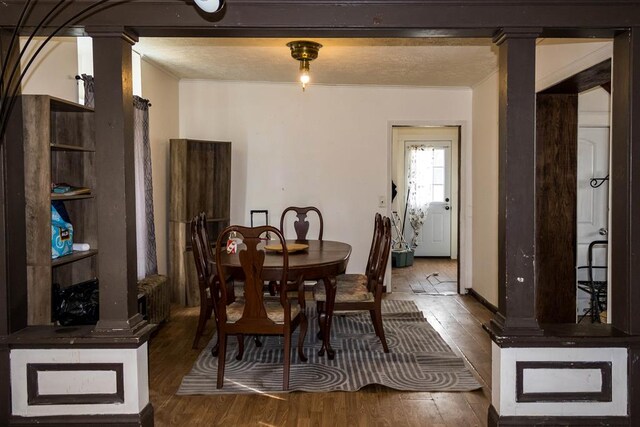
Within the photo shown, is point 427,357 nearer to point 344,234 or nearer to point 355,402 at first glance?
point 355,402

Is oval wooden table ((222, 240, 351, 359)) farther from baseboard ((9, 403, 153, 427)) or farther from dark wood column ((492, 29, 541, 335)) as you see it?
dark wood column ((492, 29, 541, 335))

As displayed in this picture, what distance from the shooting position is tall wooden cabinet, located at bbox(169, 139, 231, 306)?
5.33 metres

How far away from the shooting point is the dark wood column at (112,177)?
2.39m

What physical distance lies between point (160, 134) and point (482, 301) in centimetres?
392

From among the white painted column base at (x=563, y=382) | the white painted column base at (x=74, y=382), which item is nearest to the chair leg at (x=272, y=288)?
Answer: the white painted column base at (x=74, y=382)

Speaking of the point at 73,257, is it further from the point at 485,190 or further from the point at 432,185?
the point at 432,185

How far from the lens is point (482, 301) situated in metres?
5.57

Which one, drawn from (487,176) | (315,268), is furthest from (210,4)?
(487,176)

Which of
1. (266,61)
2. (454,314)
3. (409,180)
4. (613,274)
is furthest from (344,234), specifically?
(613,274)

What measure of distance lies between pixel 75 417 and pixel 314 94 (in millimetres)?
4473

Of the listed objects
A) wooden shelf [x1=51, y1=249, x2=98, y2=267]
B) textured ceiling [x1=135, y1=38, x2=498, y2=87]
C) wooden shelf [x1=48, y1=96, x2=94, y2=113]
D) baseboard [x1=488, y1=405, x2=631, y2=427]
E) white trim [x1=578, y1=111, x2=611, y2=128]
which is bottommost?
baseboard [x1=488, y1=405, x2=631, y2=427]

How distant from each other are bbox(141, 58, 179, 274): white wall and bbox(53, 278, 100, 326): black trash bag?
1932mm

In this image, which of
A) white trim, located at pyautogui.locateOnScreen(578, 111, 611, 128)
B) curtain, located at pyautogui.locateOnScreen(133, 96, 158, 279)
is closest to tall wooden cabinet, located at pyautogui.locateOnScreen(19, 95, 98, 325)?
curtain, located at pyautogui.locateOnScreen(133, 96, 158, 279)

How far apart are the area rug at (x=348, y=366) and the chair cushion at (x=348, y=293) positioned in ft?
1.36
